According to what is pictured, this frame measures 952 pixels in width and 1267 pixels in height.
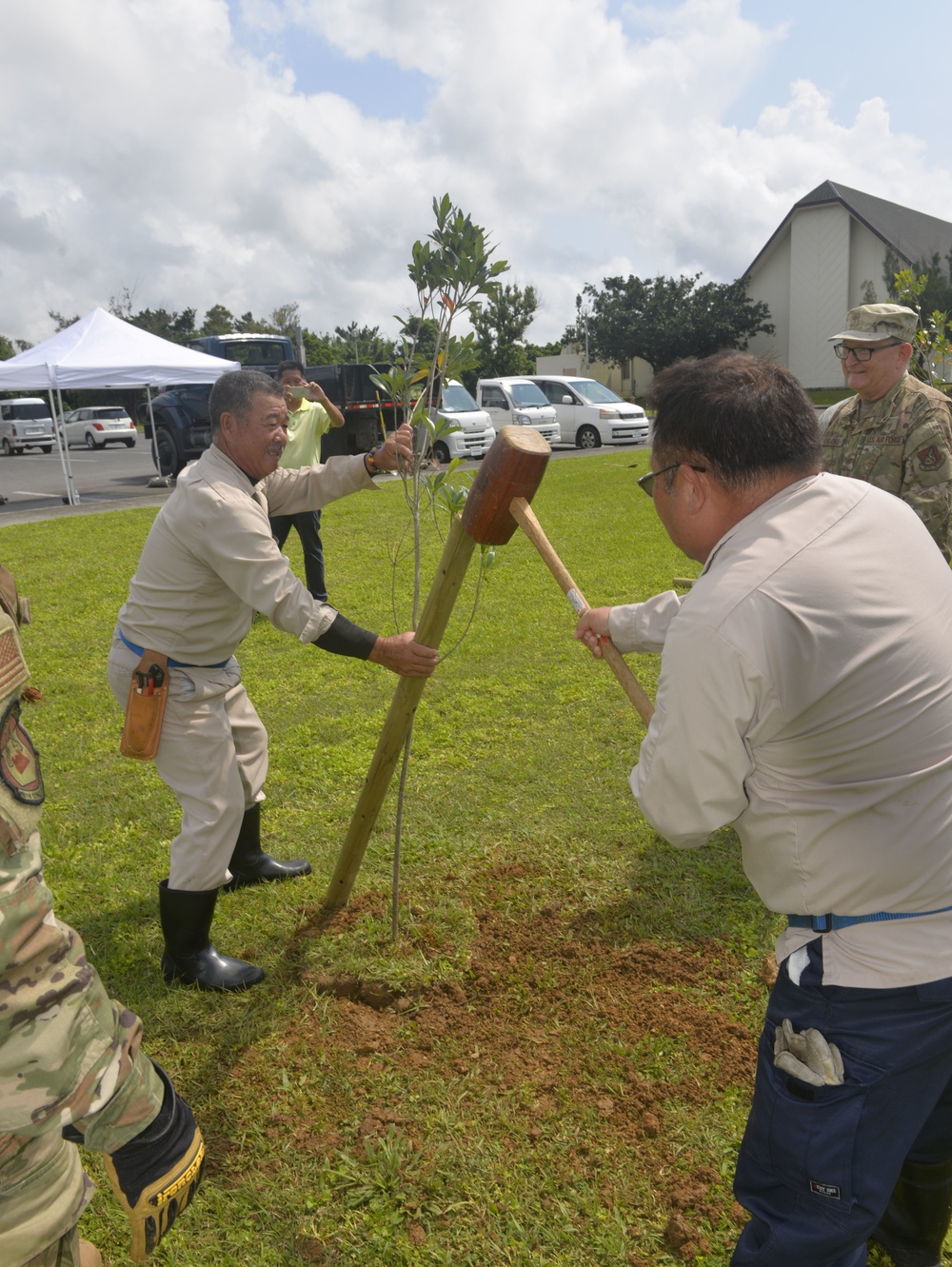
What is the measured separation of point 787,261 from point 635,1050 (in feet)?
157

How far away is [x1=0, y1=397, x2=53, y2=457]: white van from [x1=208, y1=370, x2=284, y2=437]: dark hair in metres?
30.9

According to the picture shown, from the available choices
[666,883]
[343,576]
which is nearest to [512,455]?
[666,883]

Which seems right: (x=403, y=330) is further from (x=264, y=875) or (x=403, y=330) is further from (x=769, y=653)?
(x=264, y=875)

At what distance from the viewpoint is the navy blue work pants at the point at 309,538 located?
764 centimetres

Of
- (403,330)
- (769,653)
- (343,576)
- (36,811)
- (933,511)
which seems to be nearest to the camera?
(769,653)

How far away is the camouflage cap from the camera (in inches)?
173

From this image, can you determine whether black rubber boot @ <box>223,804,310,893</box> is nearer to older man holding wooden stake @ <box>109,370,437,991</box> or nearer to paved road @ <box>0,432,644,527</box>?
older man holding wooden stake @ <box>109,370,437,991</box>

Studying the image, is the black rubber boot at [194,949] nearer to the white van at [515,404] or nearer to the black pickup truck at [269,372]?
the black pickup truck at [269,372]

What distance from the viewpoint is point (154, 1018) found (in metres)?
3.15

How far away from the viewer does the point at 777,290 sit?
147 feet

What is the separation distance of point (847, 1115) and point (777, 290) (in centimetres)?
4903

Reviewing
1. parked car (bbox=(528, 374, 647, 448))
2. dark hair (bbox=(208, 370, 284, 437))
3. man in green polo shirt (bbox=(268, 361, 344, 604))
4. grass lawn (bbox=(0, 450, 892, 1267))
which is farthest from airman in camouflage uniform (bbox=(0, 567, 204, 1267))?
parked car (bbox=(528, 374, 647, 448))

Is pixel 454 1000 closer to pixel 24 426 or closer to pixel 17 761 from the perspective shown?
pixel 17 761

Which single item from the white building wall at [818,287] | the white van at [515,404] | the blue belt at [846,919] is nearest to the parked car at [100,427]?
the white van at [515,404]
